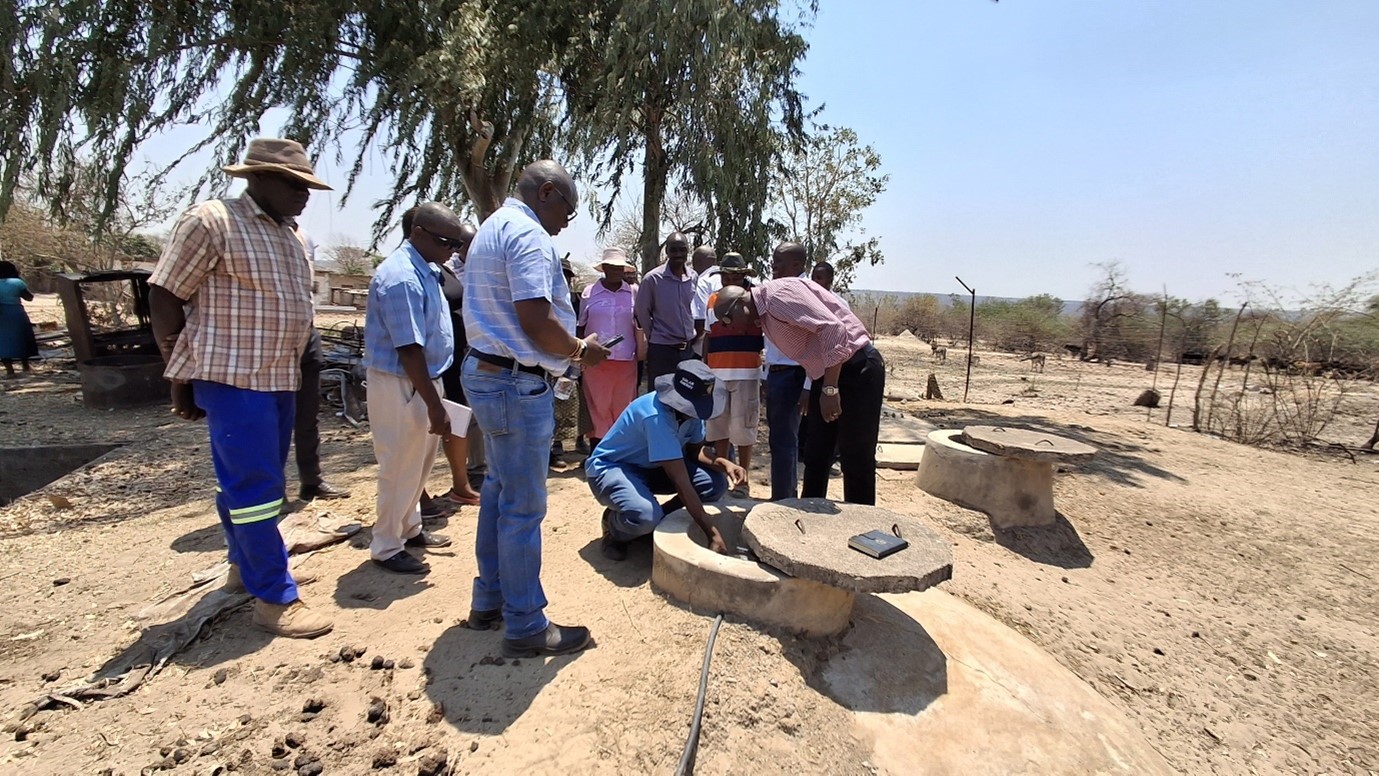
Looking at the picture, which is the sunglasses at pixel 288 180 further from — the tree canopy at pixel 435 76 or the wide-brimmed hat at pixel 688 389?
the tree canopy at pixel 435 76

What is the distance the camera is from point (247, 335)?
88.4 inches

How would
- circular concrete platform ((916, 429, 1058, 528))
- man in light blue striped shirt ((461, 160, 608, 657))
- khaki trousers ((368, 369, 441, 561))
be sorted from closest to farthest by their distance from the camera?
1. man in light blue striped shirt ((461, 160, 608, 657))
2. khaki trousers ((368, 369, 441, 561))
3. circular concrete platform ((916, 429, 1058, 528))

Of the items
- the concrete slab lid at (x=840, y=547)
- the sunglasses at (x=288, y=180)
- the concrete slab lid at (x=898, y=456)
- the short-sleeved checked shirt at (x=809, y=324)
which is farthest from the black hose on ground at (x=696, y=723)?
the concrete slab lid at (x=898, y=456)

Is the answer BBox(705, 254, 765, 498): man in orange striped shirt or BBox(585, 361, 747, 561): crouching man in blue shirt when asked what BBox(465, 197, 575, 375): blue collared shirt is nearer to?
BBox(585, 361, 747, 561): crouching man in blue shirt

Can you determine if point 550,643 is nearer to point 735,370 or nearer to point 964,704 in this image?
point 964,704

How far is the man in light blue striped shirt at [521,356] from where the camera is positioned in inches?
79.4

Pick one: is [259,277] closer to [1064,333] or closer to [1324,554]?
[1324,554]

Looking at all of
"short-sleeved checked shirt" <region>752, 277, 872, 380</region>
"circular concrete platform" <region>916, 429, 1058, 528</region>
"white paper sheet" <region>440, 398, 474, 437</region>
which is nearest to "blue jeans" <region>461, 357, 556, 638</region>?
"white paper sheet" <region>440, 398, 474, 437</region>

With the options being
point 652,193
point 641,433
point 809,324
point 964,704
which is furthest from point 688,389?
point 652,193

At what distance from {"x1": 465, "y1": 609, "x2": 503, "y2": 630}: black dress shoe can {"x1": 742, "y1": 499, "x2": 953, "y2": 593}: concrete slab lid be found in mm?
1061

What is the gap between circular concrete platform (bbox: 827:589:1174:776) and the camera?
2.21 m

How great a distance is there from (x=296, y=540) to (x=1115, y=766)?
3664mm

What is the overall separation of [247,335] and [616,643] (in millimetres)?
1756

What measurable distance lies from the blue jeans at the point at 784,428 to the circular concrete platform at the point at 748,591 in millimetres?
1097
